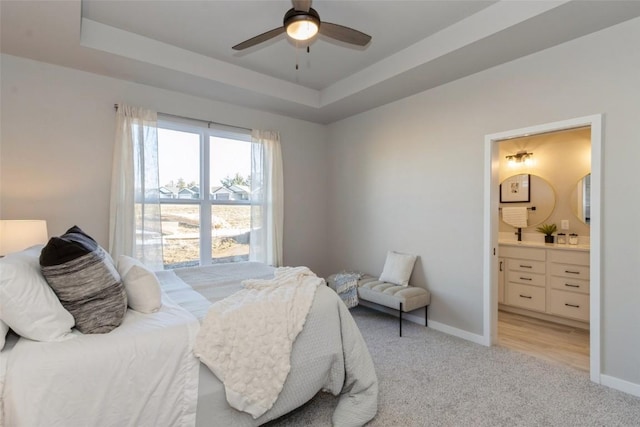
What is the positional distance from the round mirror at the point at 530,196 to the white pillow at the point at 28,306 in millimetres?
4986

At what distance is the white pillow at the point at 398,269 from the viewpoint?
3707mm

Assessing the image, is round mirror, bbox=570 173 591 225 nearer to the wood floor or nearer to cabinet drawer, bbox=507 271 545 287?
cabinet drawer, bbox=507 271 545 287

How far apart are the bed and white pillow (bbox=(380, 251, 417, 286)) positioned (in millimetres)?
1738

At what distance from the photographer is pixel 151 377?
1520 mm

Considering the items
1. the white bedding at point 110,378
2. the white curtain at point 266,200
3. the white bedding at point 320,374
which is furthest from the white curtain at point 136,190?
the white bedding at point 110,378

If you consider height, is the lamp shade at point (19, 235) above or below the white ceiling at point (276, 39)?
below

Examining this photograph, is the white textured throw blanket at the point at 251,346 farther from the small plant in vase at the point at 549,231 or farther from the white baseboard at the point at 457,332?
the small plant in vase at the point at 549,231

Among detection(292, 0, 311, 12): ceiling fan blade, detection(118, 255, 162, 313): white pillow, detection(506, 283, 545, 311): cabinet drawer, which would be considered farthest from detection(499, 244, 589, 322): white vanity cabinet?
detection(118, 255, 162, 313): white pillow

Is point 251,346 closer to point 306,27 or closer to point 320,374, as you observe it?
point 320,374

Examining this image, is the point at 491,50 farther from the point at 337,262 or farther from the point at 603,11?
the point at 337,262

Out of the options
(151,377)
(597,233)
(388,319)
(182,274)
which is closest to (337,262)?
(388,319)

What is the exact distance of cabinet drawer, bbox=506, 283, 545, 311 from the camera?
12.8 ft

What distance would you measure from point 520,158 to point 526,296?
1.86m

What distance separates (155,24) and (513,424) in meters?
3.88
